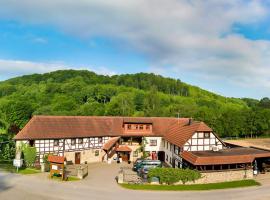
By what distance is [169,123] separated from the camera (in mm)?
50156

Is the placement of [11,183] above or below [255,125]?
below

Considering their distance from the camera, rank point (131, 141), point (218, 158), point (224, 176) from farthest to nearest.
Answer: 1. point (131, 141)
2. point (224, 176)
3. point (218, 158)

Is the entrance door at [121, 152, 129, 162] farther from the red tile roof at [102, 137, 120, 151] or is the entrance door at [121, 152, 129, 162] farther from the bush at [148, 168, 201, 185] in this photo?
the bush at [148, 168, 201, 185]

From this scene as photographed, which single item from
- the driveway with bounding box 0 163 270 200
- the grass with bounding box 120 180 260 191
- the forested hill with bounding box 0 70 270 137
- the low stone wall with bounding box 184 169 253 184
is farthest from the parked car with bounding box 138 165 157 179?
the forested hill with bounding box 0 70 270 137

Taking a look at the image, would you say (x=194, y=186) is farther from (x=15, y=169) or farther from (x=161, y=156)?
(x=15, y=169)

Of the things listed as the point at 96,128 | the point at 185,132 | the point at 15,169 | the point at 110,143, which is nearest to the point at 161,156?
the point at 110,143

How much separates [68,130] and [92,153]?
522 centimetres

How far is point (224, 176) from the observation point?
32.4 meters

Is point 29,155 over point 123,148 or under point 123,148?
under

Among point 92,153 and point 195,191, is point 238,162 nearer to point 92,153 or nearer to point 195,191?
point 195,191

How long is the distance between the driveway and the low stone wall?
1.95m

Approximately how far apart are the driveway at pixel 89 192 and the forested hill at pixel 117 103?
2948cm

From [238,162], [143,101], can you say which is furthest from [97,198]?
[143,101]

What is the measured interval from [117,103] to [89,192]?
65.0 meters
